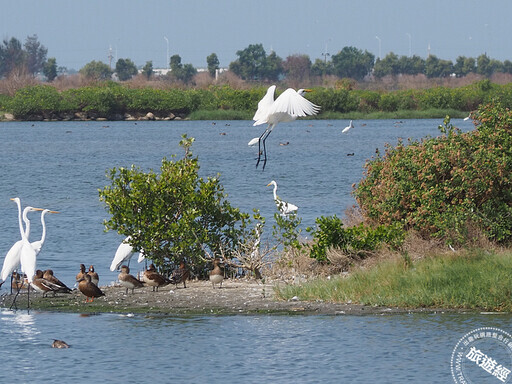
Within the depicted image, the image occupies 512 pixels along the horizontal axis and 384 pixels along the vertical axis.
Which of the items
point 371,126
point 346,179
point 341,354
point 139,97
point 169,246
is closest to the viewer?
point 341,354

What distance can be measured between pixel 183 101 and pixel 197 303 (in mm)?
100652

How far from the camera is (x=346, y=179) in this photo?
1869 inches

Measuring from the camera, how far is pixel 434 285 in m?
16.2

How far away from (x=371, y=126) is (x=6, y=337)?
88.7 meters

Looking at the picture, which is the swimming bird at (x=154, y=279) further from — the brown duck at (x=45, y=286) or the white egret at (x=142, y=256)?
the brown duck at (x=45, y=286)

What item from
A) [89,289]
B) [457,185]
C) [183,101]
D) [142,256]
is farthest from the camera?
[183,101]

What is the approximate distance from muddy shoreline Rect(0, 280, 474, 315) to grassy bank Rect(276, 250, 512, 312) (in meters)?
0.15

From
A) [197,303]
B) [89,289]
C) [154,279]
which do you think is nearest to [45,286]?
[89,289]

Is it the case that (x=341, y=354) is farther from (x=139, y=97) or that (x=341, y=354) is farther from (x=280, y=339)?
(x=139, y=97)

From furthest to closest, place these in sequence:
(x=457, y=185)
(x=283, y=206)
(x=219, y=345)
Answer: (x=283, y=206) → (x=457, y=185) → (x=219, y=345)

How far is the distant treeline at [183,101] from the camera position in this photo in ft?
379

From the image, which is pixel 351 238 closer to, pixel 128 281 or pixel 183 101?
pixel 128 281

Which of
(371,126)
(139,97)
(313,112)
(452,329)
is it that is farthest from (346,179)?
(139,97)

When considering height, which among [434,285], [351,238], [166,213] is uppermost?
[166,213]
